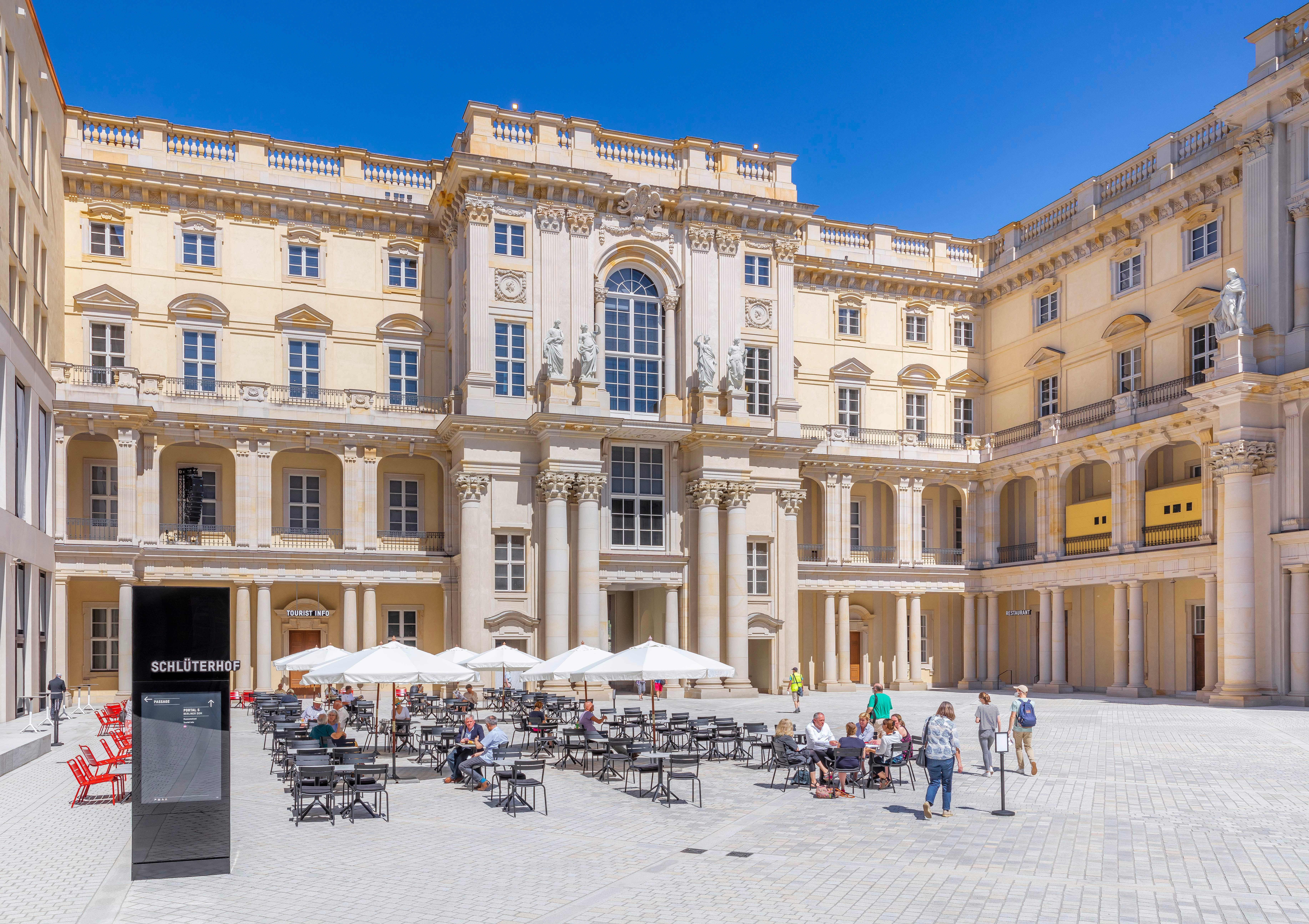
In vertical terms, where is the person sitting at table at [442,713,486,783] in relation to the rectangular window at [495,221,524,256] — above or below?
below

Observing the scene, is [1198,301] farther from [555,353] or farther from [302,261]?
[302,261]

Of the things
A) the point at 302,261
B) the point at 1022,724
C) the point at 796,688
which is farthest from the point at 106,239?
the point at 1022,724

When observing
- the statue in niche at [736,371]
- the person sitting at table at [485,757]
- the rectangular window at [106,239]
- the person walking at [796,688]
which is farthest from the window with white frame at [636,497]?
the person sitting at table at [485,757]

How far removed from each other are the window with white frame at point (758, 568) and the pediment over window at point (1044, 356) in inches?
594

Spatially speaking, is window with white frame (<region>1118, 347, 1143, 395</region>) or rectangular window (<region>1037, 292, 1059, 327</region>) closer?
window with white frame (<region>1118, 347, 1143, 395</region>)

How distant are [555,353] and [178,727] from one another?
96.2 feet

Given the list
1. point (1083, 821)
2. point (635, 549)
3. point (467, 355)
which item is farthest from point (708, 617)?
point (1083, 821)

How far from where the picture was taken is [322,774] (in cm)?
1711

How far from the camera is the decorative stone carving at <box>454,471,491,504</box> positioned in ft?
135

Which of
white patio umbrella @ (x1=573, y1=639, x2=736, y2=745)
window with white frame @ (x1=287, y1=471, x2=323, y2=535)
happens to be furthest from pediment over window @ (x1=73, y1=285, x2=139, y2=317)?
white patio umbrella @ (x1=573, y1=639, x2=736, y2=745)

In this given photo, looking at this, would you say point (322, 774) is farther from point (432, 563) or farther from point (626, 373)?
point (626, 373)

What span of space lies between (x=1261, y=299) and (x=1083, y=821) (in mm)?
27104

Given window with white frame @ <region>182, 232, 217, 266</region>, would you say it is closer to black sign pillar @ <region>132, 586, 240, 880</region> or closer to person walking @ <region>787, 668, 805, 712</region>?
person walking @ <region>787, 668, 805, 712</region>

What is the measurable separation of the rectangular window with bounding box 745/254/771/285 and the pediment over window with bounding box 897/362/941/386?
9833mm
